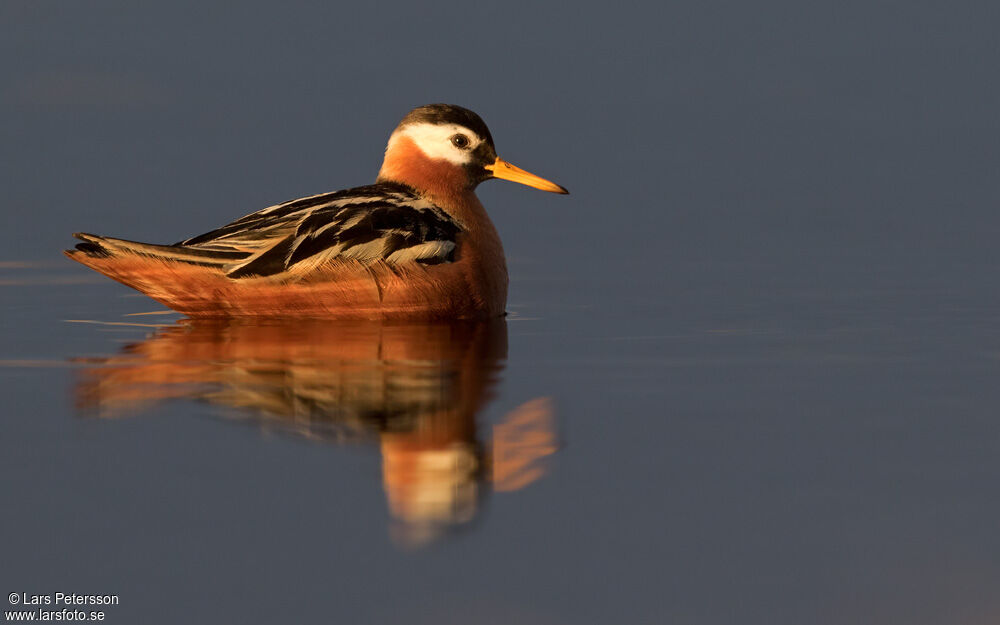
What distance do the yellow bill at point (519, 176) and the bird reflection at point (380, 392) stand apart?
6.39ft

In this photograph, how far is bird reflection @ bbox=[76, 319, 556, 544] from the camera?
23.6 feet

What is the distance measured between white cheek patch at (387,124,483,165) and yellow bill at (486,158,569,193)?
1.33 ft

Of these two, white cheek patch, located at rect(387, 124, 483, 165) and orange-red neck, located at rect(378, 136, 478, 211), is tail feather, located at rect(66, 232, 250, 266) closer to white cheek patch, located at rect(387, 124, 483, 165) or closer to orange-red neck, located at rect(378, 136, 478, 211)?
orange-red neck, located at rect(378, 136, 478, 211)

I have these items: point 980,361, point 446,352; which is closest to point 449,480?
point 446,352

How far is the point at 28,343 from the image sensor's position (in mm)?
11445

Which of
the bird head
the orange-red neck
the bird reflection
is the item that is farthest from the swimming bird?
the bird head

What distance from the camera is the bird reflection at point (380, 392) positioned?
7188 millimetres

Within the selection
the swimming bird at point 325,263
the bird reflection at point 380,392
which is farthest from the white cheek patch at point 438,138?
the bird reflection at point 380,392

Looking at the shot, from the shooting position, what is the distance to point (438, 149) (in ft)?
44.2

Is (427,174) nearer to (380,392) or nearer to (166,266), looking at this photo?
(166,266)

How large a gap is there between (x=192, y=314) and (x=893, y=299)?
7.06 m

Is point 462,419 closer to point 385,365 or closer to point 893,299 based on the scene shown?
point 385,365

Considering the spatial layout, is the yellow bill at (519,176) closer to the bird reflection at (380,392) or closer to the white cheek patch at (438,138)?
the white cheek patch at (438,138)

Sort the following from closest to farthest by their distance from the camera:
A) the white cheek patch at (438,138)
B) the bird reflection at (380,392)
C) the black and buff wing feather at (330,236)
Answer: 1. the bird reflection at (380,392)
2. the black and buff wing feather at (330,236)
3. the white cheek patch at (438,138)
